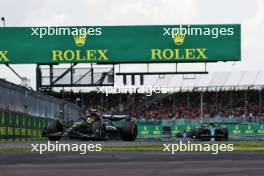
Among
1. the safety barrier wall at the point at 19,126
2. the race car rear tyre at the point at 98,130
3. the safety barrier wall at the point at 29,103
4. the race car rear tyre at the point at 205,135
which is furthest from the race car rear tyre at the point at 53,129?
the race car rear tyre at the point at 205,135

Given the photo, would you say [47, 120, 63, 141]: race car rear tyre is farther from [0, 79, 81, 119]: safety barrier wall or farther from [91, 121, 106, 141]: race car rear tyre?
[0, 79, 81, 119]: safety barrier wall

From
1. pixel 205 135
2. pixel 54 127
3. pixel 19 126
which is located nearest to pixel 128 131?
pixel 54 127

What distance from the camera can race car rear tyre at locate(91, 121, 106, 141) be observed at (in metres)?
24.5

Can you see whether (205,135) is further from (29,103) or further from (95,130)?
(29,103)

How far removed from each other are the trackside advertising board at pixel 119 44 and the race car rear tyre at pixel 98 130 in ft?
42.3

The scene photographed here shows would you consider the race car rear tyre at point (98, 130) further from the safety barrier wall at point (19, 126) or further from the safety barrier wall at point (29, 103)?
the safety barrier wall at point (29, 103)

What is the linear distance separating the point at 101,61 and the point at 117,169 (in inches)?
1036

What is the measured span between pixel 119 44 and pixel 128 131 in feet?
42.3

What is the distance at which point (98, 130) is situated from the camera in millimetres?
24500

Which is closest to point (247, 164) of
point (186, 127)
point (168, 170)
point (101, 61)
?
point (168, 170)

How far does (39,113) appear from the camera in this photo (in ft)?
130

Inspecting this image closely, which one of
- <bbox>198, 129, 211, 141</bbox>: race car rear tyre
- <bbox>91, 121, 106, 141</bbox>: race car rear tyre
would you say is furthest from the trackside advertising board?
<bbox>91, 121, 106, 141</bbox>: race car rear tyre

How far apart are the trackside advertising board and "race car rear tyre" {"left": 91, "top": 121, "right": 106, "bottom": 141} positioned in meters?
12.9

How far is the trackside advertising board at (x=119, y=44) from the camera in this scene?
3709 centimetres
